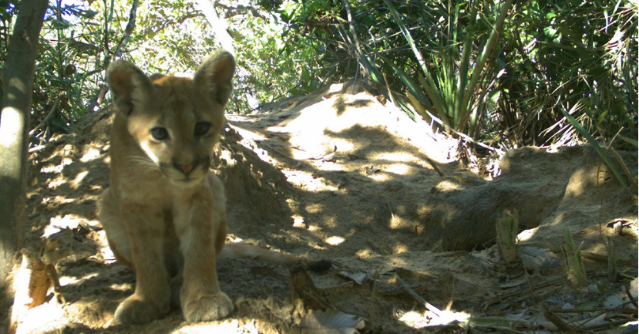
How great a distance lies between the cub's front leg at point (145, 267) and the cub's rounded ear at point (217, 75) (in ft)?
2.67

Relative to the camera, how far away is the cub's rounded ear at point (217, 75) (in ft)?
11.4

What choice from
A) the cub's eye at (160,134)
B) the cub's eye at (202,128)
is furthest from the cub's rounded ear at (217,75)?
the cub's eye at (160,134)

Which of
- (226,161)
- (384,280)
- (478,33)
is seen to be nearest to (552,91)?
(478,33)

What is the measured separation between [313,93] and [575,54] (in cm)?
467

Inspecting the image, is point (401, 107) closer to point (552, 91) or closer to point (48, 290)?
point (552, 91)

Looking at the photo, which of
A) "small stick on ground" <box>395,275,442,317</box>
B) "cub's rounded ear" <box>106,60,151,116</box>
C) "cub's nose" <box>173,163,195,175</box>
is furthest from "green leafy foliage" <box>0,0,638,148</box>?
"small stick on ground" <box>395,275,442,317</box>

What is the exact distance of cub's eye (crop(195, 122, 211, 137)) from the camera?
10.6 feet

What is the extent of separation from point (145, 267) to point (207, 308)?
1.76 ft

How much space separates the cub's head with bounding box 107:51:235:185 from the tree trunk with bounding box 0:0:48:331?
1.62ft

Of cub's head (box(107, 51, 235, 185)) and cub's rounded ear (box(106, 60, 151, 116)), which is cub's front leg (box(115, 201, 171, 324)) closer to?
cub's head (box(107, 51, 235, 185))

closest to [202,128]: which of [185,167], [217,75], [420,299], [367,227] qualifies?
[185,167]

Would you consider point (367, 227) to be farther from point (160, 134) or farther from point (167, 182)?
point (160, 134)

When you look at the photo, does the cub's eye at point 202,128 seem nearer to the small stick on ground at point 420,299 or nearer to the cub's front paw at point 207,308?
the cub's front paw at point 207,308

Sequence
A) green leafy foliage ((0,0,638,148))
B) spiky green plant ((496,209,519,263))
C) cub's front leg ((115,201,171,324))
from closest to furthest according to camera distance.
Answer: cub's front leg ((115,201,171,324)) → spiky green plant ((496,209,519,263)) → green leafy foliage ((0,0,638,148))
